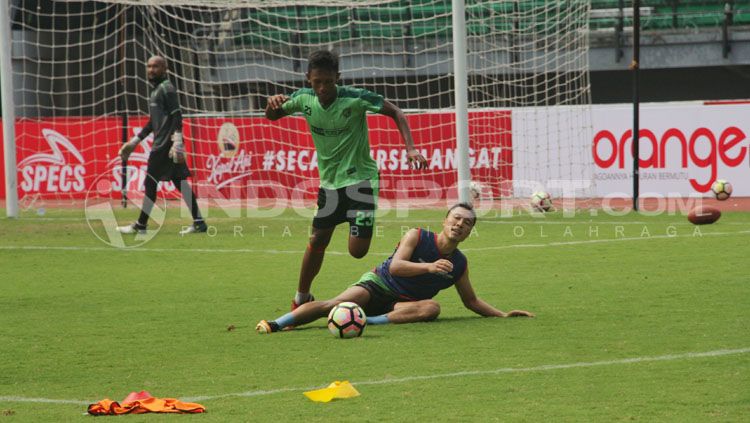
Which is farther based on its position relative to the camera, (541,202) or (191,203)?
(541,202)

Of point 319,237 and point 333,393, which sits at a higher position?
point 319,237

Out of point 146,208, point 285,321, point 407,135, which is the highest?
point 407,135

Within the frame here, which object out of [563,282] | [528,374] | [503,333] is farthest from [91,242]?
[528,374]

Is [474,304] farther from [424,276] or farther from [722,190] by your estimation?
[722,190]

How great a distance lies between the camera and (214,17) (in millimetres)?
29922

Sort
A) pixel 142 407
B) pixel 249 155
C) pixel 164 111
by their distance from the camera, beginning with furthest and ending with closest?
pixel 249 155
pixel 164 111
pixel 142 407

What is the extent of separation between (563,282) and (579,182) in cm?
1092

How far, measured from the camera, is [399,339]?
8.02 m

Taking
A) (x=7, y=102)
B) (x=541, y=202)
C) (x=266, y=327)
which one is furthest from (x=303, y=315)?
(x=7, y=102)

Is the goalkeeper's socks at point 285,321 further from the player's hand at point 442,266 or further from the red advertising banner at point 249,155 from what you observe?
the red advertising banner at point 249,155

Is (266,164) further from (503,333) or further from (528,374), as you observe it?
(528,374)

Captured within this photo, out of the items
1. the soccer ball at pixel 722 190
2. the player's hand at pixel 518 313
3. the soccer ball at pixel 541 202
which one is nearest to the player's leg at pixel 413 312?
the player's hand at pixel 518 313

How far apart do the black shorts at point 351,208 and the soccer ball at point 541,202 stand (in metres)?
10.4

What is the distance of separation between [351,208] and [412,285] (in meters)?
0.79
